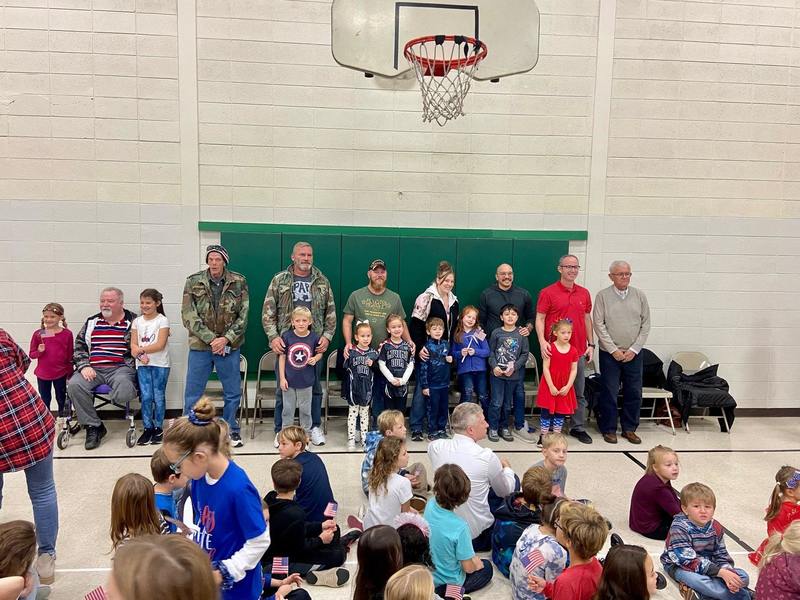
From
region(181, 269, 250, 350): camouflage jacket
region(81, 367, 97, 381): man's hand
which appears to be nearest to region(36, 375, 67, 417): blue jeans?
region(81, 367, 97, 381): man's hand

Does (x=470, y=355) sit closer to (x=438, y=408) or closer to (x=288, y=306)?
(x=438, y=408)

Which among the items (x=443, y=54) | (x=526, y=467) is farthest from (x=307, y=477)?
(x=443, y=54)

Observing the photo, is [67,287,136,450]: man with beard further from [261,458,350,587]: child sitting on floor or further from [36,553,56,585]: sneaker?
[261,458,350,587]: child sitting on floor

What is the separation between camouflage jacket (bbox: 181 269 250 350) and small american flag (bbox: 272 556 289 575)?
2899 millimetres

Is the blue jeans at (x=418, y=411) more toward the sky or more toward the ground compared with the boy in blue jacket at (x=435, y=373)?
more toward the ground

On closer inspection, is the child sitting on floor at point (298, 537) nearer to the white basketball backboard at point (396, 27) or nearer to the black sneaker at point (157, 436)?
the black sneaker at point (157, 436)

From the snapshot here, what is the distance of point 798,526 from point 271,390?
5.01m

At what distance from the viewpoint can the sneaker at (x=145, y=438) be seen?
5742 millimetres

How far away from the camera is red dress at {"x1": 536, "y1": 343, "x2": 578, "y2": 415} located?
595cm

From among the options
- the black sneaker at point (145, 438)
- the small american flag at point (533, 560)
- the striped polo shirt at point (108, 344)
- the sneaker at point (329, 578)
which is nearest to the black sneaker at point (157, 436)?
the black sneaker at point (145, 438)

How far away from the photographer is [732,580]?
327 centimetres

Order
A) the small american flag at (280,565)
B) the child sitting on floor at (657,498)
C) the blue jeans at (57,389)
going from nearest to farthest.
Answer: the small american flag at (280,565) → the child sitting on floor at (657,498) → the blue jeans at (57,389)

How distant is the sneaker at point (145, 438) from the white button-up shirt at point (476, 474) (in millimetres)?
3212

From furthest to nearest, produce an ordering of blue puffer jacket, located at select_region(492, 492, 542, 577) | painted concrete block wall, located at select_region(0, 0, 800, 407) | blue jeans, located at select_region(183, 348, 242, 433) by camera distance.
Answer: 1. painted concrete block wall, located at select_region(0, 0, 800, 407)
2. blue jeans, located at select_region(183, 348, 242, 433)
3. blue puffer jacket, located at select_region(492, 492, 542, 577)
